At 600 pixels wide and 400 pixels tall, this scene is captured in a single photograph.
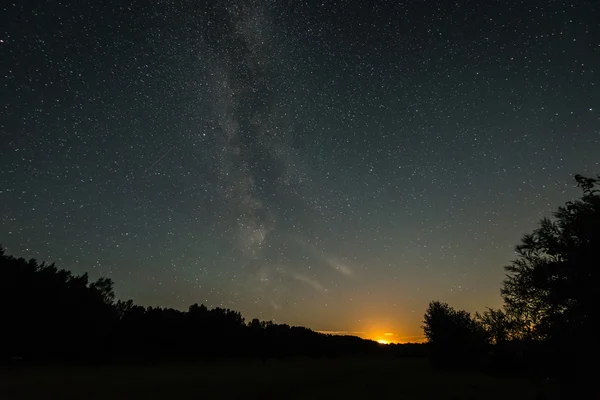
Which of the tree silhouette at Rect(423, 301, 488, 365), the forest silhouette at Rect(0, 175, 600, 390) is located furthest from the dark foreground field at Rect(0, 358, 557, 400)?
the tree silhouette at Rect(423, 301, 488, 365)

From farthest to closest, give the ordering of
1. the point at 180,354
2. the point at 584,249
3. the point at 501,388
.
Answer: the point at 180,354 → the point at 501,388 → the point at 584,249

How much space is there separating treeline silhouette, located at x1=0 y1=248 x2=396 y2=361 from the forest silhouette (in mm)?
124

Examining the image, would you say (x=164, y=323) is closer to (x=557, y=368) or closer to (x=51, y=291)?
(x=51, y=291)

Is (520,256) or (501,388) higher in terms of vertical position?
(520,256)

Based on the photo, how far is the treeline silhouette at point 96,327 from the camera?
39125mm

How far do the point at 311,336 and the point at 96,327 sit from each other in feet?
199

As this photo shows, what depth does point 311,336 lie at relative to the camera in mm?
93562

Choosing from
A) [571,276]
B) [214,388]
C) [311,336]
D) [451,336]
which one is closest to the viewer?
[571,276]

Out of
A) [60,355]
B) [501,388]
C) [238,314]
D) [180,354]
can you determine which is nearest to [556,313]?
[501,388]

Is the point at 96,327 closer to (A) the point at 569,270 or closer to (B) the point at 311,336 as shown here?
(A) the point at 569,270

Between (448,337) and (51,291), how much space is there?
5257 cm

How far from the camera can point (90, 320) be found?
4544 cm

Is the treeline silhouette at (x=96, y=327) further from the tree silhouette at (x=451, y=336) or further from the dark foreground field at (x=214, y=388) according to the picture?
the tree silhouette at (x=451, y=336)

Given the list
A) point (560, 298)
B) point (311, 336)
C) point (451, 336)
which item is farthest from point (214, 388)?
point (311, 336)
